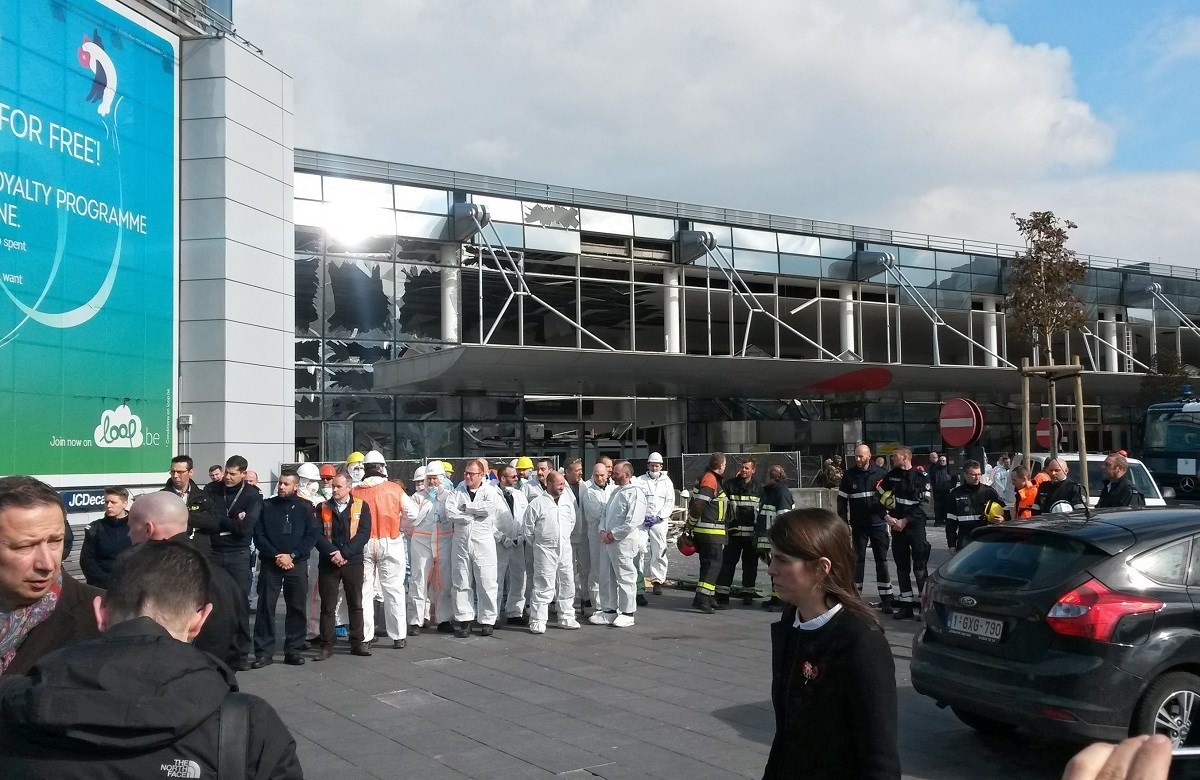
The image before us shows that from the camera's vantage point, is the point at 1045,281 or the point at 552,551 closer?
the point at 552,551

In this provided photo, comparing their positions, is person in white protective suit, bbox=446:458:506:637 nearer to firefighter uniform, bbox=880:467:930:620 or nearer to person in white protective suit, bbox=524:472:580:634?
person in white protective suit, bbox=524:472:580:634

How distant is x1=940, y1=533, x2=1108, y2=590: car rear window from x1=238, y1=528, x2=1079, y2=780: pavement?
1158 millimetres

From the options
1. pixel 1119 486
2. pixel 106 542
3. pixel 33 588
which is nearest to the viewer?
pixel 33 588

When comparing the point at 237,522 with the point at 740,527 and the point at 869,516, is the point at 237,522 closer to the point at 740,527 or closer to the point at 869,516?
the point at 740,527

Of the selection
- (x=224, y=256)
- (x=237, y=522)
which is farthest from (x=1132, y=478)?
(x=224, y=256)

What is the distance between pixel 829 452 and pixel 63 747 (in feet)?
104

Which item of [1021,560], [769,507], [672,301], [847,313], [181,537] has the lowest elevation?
[769,507]

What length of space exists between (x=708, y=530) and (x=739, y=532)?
405 millimetres

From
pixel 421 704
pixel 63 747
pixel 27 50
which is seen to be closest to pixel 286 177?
pixel 27 50

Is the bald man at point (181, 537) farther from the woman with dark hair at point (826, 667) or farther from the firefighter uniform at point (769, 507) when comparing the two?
the firefighter uniform at point (769, 507)

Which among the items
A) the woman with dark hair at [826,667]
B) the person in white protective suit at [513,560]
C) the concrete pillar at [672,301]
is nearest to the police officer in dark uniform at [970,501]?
the person in white protective suit at [513,560]

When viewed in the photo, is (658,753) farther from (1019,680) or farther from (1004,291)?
(1004,291)

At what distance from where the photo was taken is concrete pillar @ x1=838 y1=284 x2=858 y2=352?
30.9 meters

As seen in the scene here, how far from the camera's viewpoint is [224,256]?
17.1m
